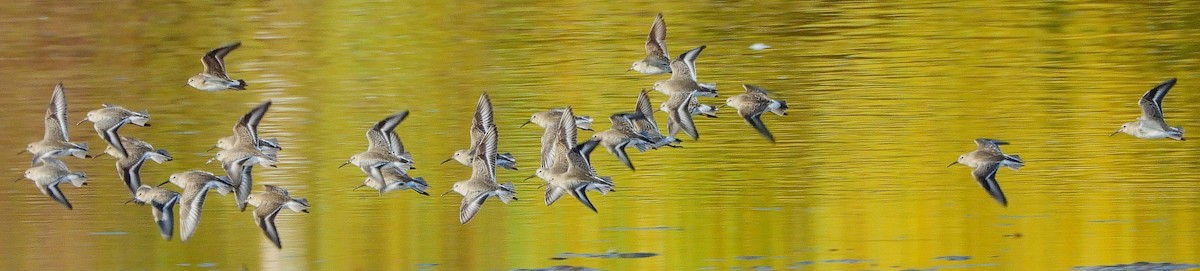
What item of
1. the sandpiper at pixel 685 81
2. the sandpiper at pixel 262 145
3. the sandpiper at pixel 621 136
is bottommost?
the sandpiper at pixel 262 145

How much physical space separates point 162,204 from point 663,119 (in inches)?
111

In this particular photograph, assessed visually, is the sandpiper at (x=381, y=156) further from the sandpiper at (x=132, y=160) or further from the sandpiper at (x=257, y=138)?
the sandpiper at (x=132, y=160)

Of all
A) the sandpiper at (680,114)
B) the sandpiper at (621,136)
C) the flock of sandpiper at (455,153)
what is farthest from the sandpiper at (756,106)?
the sandpiper at (621,136)

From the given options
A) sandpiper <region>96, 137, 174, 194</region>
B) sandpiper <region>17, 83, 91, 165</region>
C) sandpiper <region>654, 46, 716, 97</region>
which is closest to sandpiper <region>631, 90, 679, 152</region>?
sandpiper <region>654, 46, 716, 97</region>

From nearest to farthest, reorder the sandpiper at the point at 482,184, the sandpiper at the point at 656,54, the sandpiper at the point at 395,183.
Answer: the sandpiper at the point at 482,184 < the sandpiper at the point at 395,183 < the sandpiper at the point at 656,54

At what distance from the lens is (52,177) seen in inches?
299

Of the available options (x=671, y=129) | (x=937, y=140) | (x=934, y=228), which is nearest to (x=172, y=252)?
(x=671, y=129)

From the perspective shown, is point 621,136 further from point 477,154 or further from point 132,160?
point 132,160

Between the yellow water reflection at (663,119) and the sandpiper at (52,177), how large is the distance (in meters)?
0.14

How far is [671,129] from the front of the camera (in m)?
7.86

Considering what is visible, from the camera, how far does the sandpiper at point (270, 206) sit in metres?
6.95

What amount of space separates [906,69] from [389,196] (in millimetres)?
3398

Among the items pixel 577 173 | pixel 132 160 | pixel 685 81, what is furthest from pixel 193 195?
pixel 685 81

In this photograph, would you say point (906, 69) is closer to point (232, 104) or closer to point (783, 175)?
point (783, 175)
